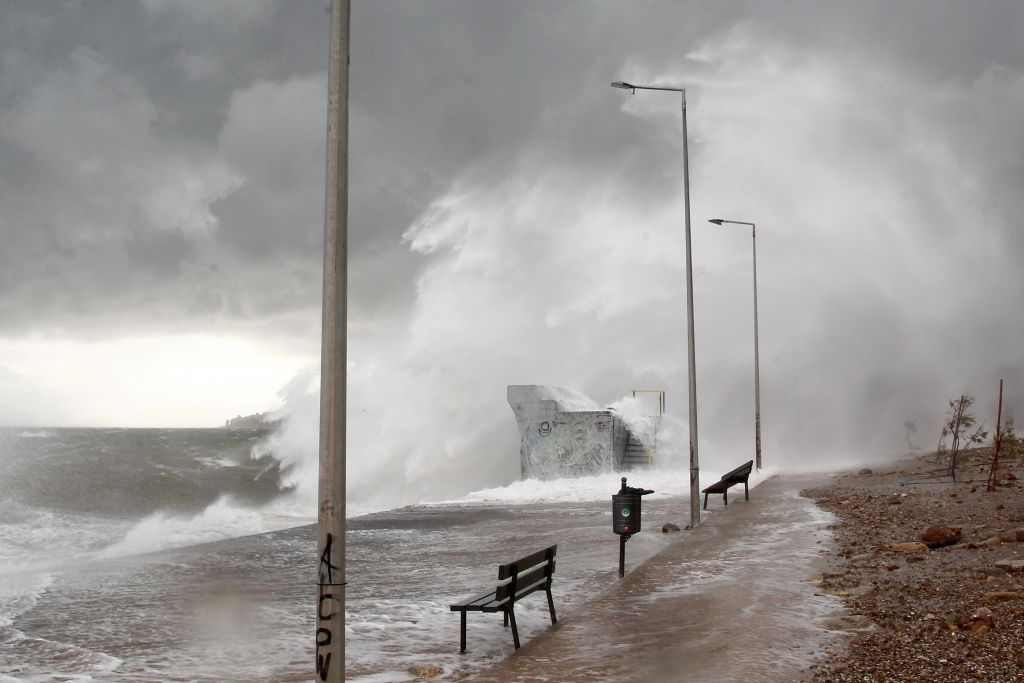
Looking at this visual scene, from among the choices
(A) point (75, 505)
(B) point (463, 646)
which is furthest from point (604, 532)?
(A) point (75, 505)

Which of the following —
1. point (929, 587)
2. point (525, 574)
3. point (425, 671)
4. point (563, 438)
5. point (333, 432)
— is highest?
point (333, 432)

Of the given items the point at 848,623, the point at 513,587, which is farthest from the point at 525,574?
the point at 848,623

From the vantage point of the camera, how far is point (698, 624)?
8.15 meters

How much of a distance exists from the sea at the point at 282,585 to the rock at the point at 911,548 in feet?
11.1

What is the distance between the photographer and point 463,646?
7.80 meters

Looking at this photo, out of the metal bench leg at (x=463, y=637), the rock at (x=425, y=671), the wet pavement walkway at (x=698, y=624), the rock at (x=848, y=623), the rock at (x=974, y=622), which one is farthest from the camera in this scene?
the metal bench leg at (x=463, y=637)

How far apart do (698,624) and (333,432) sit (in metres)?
4.32

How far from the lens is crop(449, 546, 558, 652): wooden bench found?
24.8ft

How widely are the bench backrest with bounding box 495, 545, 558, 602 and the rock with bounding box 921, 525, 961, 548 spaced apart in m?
5.69

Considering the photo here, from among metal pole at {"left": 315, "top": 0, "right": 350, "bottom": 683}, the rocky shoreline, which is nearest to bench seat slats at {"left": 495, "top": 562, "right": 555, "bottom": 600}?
metal pole at {"left": 315, "top": 0, "right": 350, "bottom": 683}

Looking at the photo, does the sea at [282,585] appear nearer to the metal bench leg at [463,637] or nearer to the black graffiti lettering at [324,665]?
the metal bench leg at [463,637]

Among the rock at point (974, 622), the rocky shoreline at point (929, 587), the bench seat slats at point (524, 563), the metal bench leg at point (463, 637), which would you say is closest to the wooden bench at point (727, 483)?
the rocky shoreline at point (929, 587)

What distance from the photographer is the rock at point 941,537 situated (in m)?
11.7

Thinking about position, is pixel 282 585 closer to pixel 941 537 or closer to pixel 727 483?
pixel 941 537
